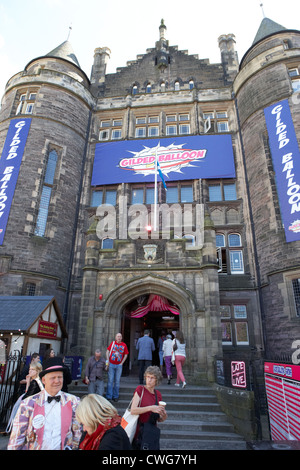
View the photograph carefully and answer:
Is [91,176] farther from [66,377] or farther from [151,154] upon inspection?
[66,377]

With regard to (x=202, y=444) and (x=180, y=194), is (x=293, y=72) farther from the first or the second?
(x=202, y=444)

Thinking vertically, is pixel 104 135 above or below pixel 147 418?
above

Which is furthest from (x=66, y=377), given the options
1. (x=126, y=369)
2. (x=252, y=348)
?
(x=252, y=348)

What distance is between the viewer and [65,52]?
71.2 ft

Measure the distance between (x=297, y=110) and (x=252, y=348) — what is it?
12.5m

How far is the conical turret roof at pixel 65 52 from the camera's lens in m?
21.0

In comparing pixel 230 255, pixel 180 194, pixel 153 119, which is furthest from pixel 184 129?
pixel 230 255

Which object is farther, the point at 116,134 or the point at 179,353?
the point at 116,134

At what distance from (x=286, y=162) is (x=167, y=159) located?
7152 millimetres

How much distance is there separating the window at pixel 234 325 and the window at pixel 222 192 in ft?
21.6

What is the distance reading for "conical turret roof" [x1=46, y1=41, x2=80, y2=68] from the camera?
2105cm

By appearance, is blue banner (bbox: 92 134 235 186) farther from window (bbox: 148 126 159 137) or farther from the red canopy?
the red canopy

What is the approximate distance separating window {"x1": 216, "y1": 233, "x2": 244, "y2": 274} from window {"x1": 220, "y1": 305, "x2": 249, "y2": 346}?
2007mm

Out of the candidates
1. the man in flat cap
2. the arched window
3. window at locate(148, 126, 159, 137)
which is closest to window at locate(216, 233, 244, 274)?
the arched window
